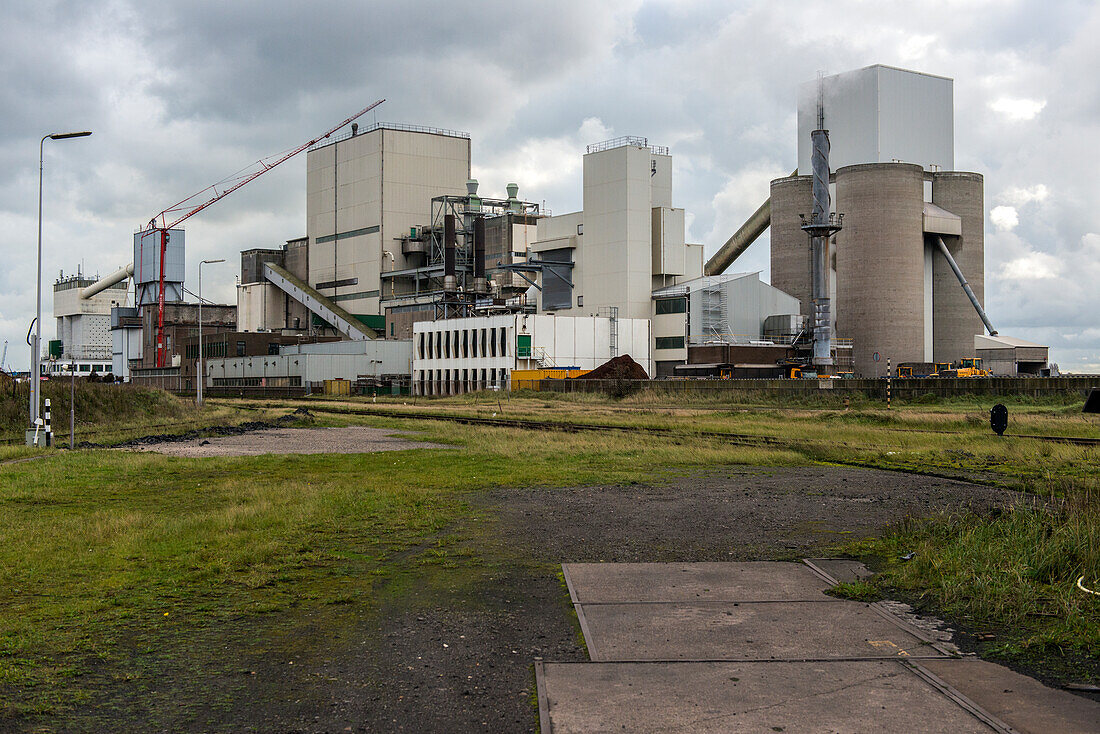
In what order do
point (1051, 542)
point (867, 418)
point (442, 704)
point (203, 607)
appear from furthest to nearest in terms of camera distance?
point (867, 418)
point (1051, 542)
point (203, 607)
point (442, 704)

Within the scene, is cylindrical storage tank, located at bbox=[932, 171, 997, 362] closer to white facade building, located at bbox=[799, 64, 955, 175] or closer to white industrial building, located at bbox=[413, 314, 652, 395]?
white facade building, located at bbox=[799, 64, 955, 175]

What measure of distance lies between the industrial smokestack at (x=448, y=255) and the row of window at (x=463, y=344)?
258 inches

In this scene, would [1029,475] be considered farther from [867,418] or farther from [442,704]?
[867,418]

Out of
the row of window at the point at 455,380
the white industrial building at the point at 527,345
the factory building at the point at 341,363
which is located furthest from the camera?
the factory building at the point at 341,363

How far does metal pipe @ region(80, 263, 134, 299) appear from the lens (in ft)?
477

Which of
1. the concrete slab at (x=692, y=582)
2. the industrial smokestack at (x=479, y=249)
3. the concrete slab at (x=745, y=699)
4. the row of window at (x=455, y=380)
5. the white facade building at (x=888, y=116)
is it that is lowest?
the concrete slab at (x=745, y=699)

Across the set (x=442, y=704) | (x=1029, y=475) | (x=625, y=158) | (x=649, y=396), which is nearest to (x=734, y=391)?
(x=649, y=396)

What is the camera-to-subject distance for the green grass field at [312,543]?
25.8 ft

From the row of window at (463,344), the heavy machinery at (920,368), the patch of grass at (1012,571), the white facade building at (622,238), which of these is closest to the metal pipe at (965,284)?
the heavy machinery at (920,368)

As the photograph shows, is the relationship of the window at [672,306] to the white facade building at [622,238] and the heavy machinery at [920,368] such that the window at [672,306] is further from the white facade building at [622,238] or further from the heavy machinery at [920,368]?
the heavy machinery at [920,368]

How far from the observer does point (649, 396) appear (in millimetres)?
61969

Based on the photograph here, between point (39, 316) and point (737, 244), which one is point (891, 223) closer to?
point (737, 244)

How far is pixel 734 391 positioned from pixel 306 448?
111ft

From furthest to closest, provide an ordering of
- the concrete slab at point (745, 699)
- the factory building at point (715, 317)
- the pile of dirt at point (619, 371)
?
the factory building at point (715, 317) < the pile of dirt at point (619, 371) < the concrete slab at point (745, 699)
